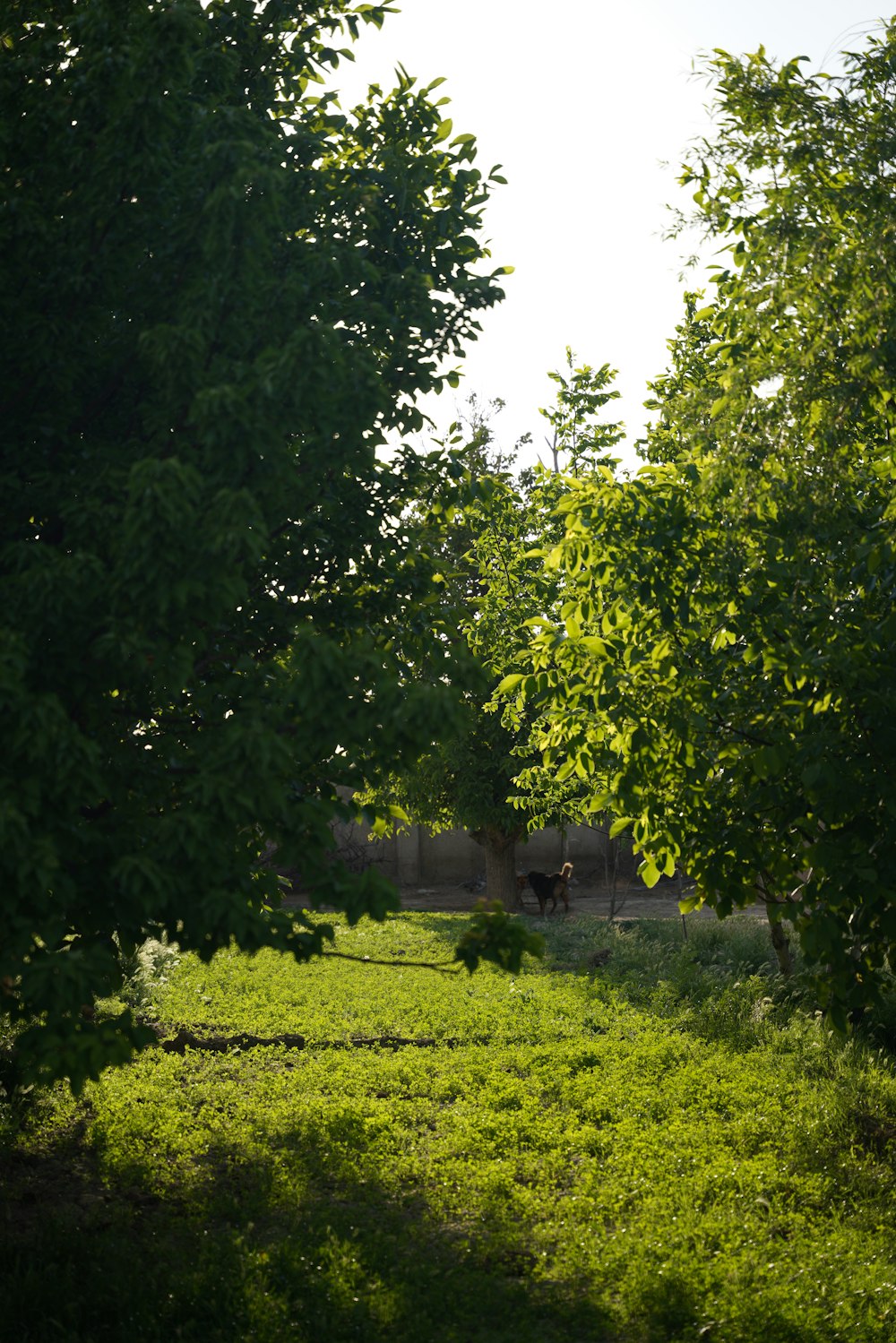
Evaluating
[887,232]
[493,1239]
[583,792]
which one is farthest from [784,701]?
[583,792]

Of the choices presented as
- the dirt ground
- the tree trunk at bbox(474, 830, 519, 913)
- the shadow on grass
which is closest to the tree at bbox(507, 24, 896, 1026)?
the shadow on grass

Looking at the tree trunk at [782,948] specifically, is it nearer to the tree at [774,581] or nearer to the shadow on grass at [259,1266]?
the tree at [774,581]

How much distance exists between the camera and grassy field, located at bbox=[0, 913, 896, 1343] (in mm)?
5965

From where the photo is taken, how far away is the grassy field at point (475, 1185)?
235 inches

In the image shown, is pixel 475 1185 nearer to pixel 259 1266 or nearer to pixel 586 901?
pixel 259 1266

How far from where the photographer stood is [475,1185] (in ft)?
25.5

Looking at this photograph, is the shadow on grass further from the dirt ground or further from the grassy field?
the dirt ground

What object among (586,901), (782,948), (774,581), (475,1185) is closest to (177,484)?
A: (774,581)

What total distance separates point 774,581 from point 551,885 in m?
21.0

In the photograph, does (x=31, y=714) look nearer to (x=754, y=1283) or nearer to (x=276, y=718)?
(x=276, y=718)

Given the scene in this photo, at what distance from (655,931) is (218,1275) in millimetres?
15679

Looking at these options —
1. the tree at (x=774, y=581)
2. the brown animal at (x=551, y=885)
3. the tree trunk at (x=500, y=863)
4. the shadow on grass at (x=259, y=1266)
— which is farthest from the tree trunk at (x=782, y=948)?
the brown animal at (x=551, y=885)

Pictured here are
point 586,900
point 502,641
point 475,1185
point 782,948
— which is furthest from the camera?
point 586,900

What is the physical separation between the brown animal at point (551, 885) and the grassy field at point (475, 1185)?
44.9ft
